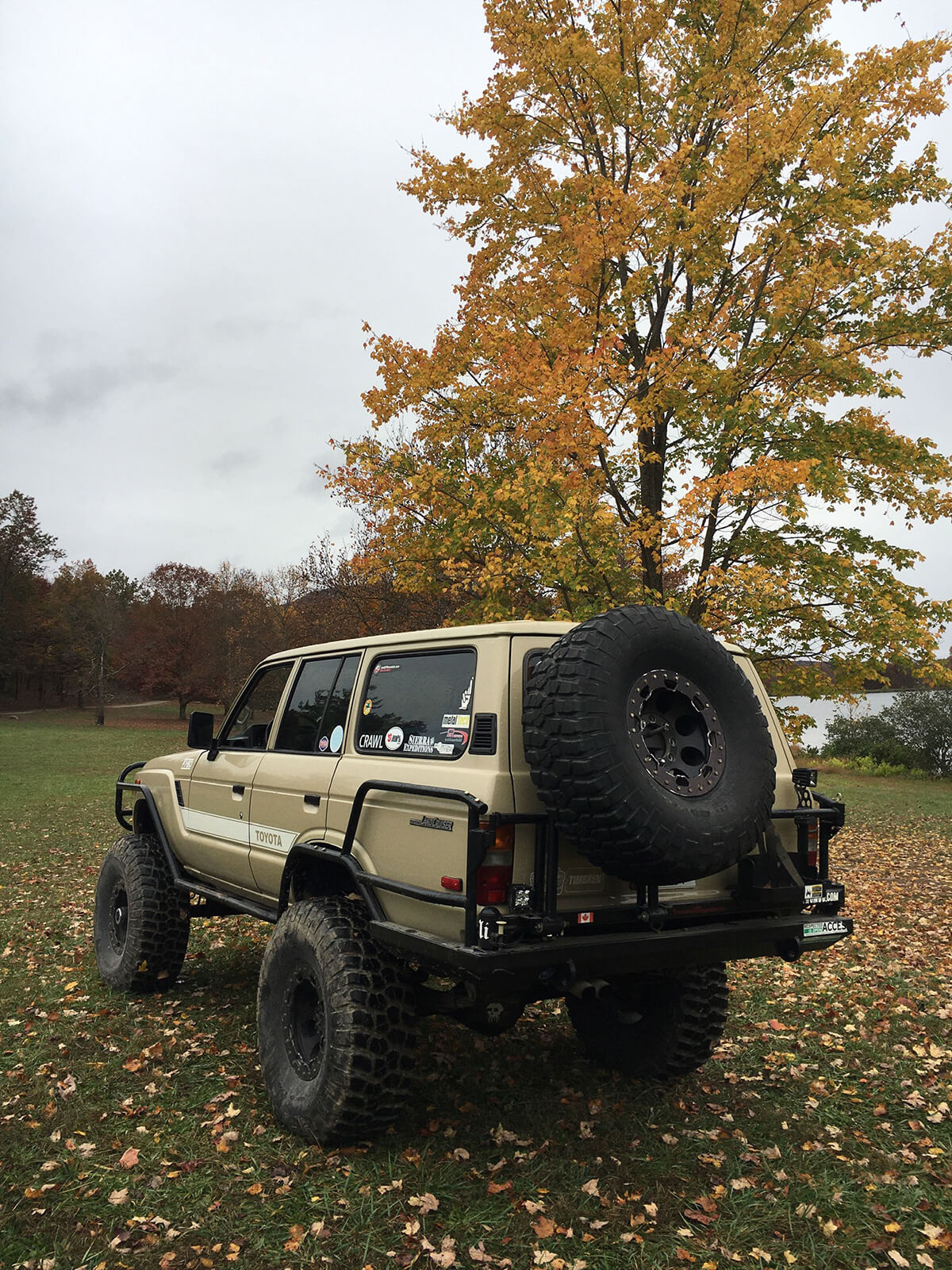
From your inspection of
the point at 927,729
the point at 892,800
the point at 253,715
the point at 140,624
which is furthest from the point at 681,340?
the point at 140,624

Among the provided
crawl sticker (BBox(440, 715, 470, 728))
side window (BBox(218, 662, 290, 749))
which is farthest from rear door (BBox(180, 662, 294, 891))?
crawl sticker (BBox(440, 715, 470, 728))

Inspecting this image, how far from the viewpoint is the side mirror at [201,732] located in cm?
544

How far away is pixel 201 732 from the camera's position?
554 cm

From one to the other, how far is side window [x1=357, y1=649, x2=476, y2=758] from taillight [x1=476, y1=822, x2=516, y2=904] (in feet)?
1.46

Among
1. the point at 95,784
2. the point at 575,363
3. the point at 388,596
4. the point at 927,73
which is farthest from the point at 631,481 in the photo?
the point at 95,784

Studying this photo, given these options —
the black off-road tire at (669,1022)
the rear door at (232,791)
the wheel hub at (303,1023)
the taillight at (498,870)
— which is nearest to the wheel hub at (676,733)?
the taillight at (498,870)

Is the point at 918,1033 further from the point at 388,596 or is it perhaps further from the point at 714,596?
the point at 388,596

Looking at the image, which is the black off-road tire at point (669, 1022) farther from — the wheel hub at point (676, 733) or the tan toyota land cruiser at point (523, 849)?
the wheel hub at point (676, 733)

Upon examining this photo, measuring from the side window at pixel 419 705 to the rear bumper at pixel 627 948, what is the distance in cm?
76

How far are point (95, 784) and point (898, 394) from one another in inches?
723

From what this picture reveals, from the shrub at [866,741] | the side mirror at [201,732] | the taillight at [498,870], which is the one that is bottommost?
the shrub at [866,741]

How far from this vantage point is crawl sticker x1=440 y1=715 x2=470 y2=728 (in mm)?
3701

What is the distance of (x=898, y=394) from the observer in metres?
10.6

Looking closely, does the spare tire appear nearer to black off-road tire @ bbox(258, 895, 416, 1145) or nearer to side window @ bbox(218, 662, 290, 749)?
black off-road tire @ bbox(258, 895, 416, 1145)
